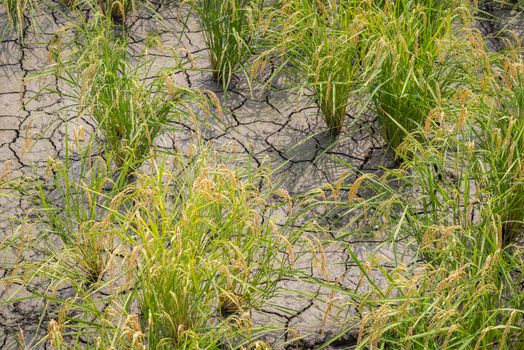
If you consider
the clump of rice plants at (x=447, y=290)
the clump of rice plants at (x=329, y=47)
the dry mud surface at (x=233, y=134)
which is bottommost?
the clump of rice plants at (x=447, y=290)

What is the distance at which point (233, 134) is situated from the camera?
13.9 ft

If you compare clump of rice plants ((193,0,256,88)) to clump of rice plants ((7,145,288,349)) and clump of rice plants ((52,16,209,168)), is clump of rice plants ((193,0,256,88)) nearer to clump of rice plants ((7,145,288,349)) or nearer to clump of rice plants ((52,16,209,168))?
clump of rice plants ((52,16,209,168))

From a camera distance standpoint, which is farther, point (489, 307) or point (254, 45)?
point (254, 45)

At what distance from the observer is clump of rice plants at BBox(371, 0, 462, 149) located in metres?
3.83

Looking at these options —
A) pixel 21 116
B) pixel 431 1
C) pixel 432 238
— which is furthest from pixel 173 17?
pixel 432 238

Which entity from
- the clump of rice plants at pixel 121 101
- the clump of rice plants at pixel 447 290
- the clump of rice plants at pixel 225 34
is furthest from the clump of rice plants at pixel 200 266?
the clump of rice plants at pixel 225 34

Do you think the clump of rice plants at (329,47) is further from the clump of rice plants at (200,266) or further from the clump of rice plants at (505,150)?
the clump of rice plants at (200,266)

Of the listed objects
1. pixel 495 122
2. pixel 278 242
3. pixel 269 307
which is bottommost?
pixel 269 307

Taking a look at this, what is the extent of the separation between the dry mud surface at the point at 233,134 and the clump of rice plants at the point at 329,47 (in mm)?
116

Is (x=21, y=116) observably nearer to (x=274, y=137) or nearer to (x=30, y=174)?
(x=30, y=174)

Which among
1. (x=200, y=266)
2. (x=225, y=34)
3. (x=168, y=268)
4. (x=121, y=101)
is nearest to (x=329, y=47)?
(x=225, y=34)

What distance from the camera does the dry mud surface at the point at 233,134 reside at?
3.67 m

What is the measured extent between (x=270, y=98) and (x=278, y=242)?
46.5 inches

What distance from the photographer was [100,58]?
3.99 m
